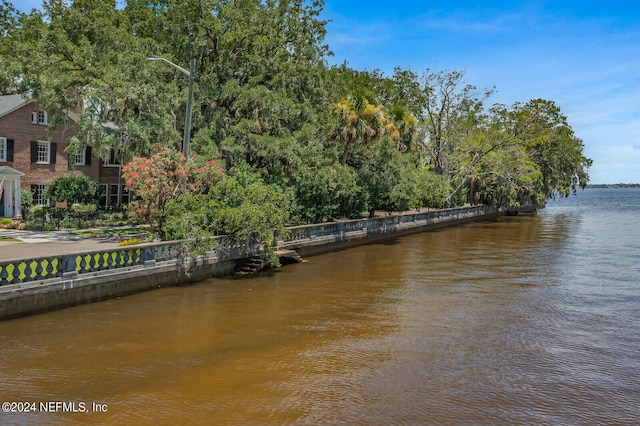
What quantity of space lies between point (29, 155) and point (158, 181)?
2157 centimetres

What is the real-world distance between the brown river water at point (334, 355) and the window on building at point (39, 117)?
25535 millimetres

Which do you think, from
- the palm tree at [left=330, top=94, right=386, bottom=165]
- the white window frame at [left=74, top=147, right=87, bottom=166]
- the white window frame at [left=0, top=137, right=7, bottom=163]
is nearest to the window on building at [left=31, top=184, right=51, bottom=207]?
the white window frame at [left=0, top=137, right=7, bottom=163]

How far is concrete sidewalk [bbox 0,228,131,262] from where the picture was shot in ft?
66.8

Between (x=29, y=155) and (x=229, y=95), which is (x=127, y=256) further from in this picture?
(x=29, y=155)

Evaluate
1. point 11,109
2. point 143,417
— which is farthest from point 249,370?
point 11,109

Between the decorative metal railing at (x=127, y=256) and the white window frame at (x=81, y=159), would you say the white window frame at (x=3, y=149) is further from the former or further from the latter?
the decorative metal railing at (x=127, y=256)

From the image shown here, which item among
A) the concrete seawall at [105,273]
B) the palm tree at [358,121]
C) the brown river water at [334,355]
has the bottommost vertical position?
the brown river water at [334,355]

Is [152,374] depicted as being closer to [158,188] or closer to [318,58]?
[158,188]

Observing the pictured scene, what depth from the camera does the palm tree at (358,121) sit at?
3594 centimetres

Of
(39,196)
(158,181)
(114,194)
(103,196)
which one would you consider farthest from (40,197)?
(158,181)

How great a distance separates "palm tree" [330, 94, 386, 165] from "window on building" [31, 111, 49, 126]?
2202 cm

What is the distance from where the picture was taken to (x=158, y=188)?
2214cm

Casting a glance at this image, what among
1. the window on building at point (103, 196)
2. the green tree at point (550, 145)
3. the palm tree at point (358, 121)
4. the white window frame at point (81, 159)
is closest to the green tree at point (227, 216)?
the palm tree at point (358, 121)

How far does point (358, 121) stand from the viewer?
36.0 m
